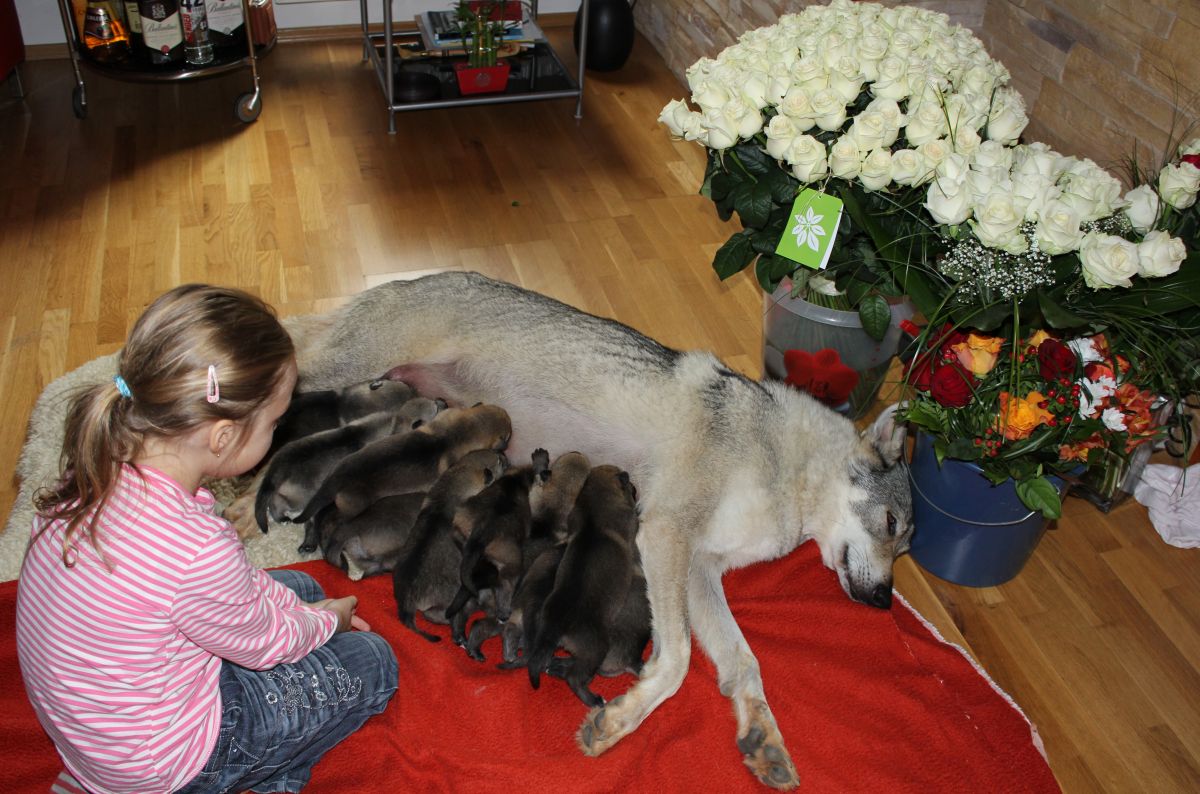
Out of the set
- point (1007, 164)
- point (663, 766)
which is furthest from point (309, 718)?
point (1007, 164)

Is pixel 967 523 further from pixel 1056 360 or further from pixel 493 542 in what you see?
pixel 493 542

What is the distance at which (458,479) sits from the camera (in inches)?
106

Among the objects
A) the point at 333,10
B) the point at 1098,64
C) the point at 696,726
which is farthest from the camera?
the point at 333,10

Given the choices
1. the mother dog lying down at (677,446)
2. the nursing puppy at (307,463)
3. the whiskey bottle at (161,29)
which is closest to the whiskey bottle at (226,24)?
the whiskey bottle at (161,29)

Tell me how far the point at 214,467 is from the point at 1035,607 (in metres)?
2.47

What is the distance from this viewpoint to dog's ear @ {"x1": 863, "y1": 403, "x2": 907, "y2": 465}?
9.30 feet

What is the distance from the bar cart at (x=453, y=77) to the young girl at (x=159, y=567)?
136 inches

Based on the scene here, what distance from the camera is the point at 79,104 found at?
501cm

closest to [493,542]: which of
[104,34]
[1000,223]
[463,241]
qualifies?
[1000,223]

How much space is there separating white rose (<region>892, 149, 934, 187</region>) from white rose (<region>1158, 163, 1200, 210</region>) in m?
0.53

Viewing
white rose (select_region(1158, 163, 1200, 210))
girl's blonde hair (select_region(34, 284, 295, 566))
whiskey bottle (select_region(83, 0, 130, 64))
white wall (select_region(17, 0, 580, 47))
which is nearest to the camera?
girl's blonde hair (select_region(34, 284, 295, 566))

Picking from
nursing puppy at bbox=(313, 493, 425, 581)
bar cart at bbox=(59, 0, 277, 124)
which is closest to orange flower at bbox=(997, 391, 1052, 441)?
nursing puppy at bbox=(313, 493, 425, 581)

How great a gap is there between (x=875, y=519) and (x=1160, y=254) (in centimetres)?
104

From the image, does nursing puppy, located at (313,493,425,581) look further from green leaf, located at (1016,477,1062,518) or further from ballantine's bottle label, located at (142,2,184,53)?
ballantine's bottle label, located at (142,2,184,53)
